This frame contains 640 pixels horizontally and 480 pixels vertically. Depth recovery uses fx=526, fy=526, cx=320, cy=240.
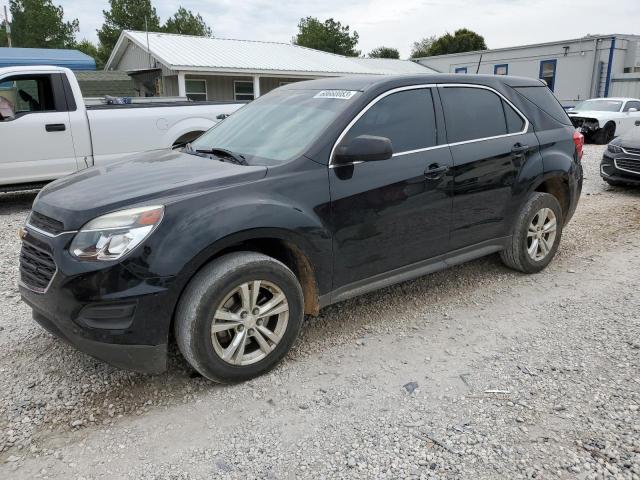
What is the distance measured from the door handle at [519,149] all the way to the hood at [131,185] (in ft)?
7.66

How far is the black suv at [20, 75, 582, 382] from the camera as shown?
2.82 meters

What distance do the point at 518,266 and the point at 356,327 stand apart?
6.08ft

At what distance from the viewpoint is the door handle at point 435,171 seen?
152 inches

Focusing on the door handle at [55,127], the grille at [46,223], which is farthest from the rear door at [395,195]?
the door handle at [55,127]

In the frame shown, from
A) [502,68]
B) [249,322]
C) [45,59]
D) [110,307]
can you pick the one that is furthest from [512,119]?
[502,68]

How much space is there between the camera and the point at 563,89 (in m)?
26.8

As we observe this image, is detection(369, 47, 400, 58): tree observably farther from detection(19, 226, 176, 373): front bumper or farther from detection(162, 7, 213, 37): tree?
detection(19, 226, 176, 373): front bumper

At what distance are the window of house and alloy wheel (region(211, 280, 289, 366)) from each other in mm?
1955

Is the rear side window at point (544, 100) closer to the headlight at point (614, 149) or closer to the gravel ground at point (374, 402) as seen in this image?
the gravel ground at point (374, 402)

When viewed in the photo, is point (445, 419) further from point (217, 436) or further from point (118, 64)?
point (118, 64)

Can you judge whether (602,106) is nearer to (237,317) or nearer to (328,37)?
(237,317)

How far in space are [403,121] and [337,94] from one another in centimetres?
53

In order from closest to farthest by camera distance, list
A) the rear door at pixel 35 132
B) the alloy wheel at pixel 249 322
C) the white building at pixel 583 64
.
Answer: the alloy wheel at pixel 249 322 < the rear door at pixel 35 132 < the white building at pixel 583 64

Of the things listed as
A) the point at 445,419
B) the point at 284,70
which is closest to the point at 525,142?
the point at 445,419
